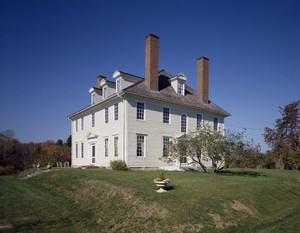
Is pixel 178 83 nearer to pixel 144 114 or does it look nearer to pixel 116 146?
pixel 144 114

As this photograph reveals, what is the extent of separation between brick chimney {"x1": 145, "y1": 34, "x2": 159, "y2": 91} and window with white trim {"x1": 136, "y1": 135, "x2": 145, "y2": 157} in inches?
197

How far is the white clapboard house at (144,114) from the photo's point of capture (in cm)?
2009

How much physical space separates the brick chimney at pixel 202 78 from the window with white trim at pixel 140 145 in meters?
10.5

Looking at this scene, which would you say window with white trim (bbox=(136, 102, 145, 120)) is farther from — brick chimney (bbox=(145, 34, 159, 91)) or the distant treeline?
the distant treeline

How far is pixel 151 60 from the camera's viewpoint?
72.3 feet

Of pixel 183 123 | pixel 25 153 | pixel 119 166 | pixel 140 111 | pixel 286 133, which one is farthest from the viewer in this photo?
pixel 25 153

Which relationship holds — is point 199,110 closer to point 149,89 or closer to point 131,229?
point 149,89

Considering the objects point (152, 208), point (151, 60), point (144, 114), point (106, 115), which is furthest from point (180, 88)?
point (152, 208)

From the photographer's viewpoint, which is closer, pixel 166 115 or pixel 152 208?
pixel 152 208

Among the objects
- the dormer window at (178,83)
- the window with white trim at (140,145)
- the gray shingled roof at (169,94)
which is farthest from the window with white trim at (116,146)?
the dormer window at (178,83)

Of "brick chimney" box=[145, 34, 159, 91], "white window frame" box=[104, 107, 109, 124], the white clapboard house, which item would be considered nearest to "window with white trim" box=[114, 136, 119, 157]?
the white clapboard house

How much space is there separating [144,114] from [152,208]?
490 inches

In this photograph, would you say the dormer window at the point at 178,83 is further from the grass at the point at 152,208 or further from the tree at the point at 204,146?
the grass at the point at 152,208

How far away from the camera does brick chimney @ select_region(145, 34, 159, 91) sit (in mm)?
22078
